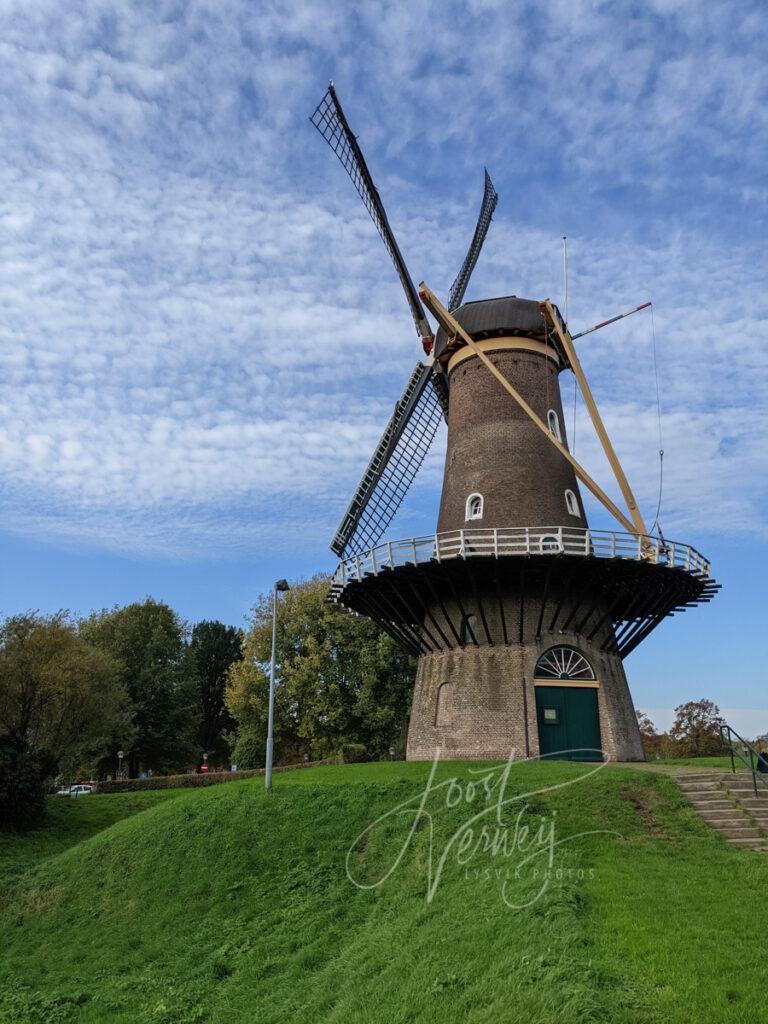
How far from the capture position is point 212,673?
62.4 meters

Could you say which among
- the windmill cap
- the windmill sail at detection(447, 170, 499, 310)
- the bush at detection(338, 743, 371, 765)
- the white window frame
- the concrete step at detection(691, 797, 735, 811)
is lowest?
the concrete step at detection(691, 797, 735, 811)

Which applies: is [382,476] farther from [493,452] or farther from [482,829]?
[482,829]

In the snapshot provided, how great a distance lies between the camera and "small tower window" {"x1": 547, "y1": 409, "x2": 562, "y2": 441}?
25766mm

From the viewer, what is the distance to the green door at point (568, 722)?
22391 millimetres

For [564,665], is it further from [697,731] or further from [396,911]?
[697,731]

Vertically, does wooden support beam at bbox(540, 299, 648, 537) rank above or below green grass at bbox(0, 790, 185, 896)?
above

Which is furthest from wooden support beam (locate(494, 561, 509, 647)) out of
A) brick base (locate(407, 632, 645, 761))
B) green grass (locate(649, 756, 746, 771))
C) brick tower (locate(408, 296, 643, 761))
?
green grass (locate(649, 756, 746, 771))

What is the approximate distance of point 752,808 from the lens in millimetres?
14531

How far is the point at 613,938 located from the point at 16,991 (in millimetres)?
9141

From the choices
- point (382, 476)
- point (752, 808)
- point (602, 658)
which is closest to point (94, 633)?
point (382, 476)

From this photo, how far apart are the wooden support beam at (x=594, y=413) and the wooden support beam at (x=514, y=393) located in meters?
0.57

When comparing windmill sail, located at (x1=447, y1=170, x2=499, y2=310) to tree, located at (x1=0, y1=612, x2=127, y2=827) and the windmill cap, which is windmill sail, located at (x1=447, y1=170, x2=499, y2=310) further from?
tree, located at (x1=0, y1=612, x2=127, y2=827)

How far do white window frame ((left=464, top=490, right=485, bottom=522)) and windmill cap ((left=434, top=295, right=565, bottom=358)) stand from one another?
5.63 metres
